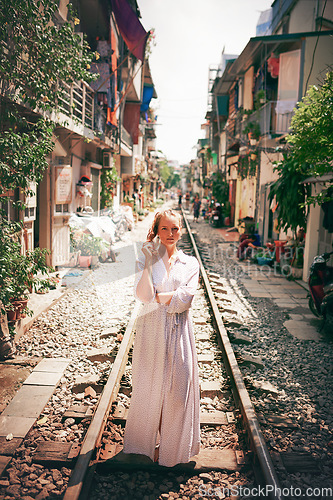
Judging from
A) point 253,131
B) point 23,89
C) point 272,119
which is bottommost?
point 23,89

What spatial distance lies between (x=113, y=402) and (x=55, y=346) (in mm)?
1793

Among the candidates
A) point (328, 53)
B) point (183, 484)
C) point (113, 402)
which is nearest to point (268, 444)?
point (183, 484)

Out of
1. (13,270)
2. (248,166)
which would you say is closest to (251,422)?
(13,270)

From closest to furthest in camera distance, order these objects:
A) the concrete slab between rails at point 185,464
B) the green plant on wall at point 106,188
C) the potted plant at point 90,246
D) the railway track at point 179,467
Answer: the railway track at point 179,467 → the concrete slab between rails at point 185,464 → the potted plant at point 90,246 → the green plant on wall at point 106,188

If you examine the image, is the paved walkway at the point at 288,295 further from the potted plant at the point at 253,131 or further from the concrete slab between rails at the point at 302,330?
the potted plant at the point at 253,131

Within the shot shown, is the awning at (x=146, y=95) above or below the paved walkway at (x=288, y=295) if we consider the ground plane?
above

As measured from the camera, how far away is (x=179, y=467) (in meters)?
3.36

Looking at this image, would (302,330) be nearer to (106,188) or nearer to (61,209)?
(61,209)

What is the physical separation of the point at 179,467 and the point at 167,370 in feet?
2.74

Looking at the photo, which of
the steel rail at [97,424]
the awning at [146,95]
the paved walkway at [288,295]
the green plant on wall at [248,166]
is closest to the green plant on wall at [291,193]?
the paved walkway at [288,295]

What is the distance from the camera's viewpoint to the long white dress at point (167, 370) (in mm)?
3174

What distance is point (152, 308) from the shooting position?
3182 mm

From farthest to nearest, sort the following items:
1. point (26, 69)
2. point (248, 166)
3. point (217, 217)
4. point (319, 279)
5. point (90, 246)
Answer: point (217, 217) < point (248, 166) < point (90, 246) < point (319, 279) < point (26, 69)

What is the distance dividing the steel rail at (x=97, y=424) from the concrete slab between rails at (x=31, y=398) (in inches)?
25.4
